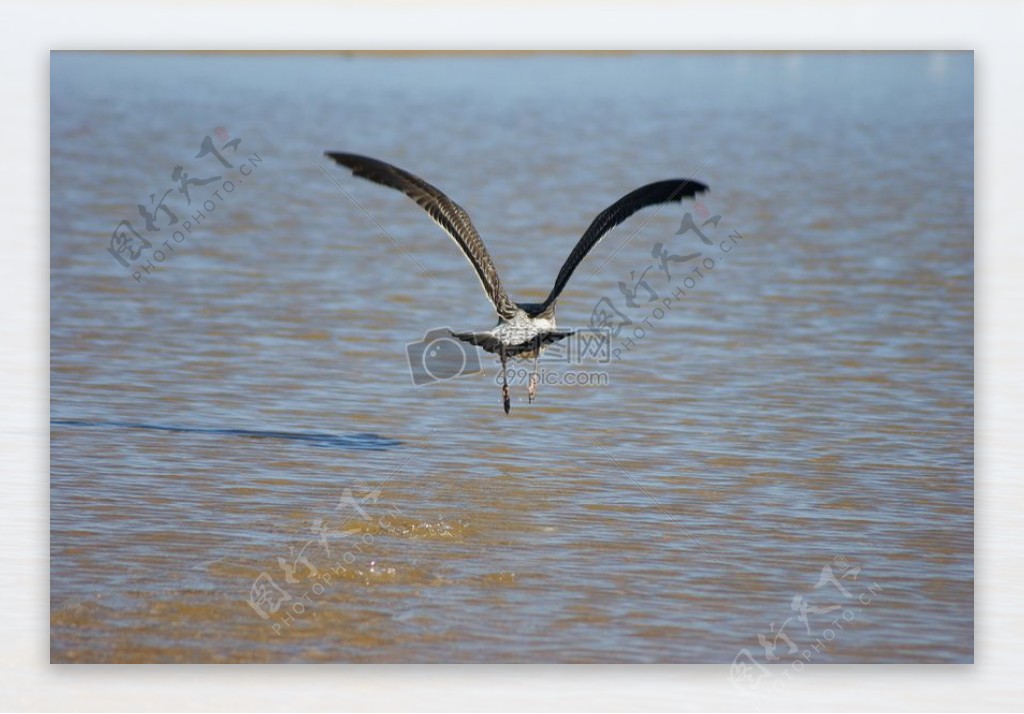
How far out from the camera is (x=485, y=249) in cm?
1022

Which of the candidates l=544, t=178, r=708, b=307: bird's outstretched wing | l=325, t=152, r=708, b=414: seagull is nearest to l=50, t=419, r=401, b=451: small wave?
l=325, t=152, r=708, b=414: seagull

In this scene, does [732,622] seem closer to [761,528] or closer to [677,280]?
[761,528]

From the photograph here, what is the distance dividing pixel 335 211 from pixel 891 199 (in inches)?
174

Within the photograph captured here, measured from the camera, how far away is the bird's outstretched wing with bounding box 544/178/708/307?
938 cm

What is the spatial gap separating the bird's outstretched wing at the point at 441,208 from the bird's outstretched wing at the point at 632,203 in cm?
44

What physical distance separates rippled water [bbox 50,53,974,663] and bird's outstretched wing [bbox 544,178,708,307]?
98cm

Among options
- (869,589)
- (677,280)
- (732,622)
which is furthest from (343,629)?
(677,280)

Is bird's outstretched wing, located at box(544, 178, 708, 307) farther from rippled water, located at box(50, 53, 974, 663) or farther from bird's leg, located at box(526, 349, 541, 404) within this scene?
bird's leg, located at box(526, 349, 541, 404)

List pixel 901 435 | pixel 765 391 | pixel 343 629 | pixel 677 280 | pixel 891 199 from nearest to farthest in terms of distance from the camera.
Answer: pixel 343 629
pixel 901 435
pixel 765 391
pixel 677 280
pixel 891 199

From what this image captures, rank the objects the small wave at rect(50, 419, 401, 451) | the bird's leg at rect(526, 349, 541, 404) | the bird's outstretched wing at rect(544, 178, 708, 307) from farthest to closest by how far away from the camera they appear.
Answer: the bird's leg at rect(526, 349, 541, 404) → the small wave at rect(50, 419, 401, 451) → the bird's outstretched wing at rect(544, 178, 708, 307)

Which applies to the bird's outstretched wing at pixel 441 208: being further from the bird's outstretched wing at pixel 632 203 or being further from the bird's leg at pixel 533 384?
the bird's leg at pixel 533 384

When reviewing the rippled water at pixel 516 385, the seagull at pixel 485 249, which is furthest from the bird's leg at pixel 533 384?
the rippled water at pixel 516 385

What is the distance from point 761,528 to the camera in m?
9.87

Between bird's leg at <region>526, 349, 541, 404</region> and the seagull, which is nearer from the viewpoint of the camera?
the seagull
